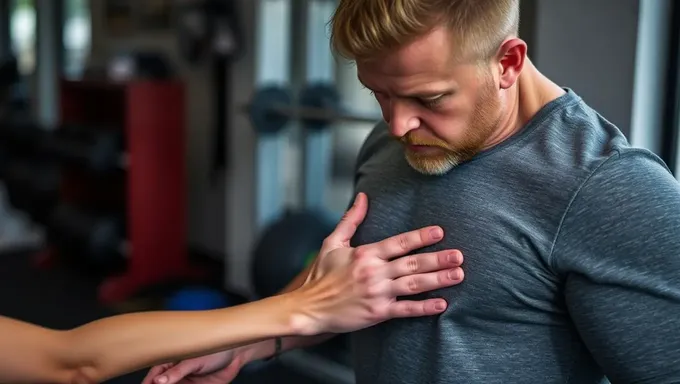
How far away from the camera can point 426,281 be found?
3.15ft

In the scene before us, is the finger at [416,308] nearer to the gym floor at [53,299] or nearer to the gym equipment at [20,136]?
the gym floor at [53,299]

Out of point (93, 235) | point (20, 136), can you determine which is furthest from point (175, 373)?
point (20, 136)

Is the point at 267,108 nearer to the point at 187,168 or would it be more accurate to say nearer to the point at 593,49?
the point at 187,168

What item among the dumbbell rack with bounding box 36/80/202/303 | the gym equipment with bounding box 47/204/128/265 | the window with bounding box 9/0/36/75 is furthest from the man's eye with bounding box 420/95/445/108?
the window with bounding box 9/0/36/75

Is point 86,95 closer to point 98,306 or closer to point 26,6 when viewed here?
point 98,306

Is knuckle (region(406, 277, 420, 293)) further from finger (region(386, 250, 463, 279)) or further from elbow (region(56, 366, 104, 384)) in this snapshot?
elbow (region(56, 366, 104, 384))

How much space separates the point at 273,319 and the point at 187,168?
3397mm

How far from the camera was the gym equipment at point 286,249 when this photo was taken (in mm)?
2693

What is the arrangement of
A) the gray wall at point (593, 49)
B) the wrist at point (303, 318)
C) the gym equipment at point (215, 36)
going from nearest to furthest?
the wrist at point (303, 318)
the gray wall at point (593, 49)
the gym equipment at point (215, 36)

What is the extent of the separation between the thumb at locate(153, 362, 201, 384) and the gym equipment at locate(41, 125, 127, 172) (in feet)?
8.49

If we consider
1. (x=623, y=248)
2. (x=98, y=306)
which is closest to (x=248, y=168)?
(x=98, y=306)

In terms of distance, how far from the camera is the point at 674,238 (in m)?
0.80

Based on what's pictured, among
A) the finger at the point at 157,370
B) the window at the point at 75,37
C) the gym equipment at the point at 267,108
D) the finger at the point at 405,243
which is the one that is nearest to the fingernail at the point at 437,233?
the finger at the point at 405,243

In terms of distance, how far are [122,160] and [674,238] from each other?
124 inches
